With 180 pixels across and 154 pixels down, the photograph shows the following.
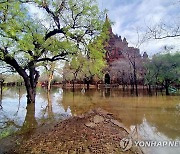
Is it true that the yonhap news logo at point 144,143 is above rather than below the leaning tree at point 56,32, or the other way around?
below

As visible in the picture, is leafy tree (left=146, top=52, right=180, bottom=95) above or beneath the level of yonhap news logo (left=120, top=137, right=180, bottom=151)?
above

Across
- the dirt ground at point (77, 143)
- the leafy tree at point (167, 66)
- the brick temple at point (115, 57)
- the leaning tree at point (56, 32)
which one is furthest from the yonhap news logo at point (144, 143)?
the brick temple at point (115, 57)

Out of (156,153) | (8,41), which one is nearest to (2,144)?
(156,153)

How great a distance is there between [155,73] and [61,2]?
842 inches

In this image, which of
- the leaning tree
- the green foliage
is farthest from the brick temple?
the leaning tree

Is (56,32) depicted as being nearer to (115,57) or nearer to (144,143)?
(144,143)

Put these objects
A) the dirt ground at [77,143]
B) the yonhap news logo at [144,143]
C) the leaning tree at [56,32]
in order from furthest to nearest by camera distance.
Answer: the leaning tree at [56,32] → the yonhap news logo at [144,143] → the dirt ground at [77,143]

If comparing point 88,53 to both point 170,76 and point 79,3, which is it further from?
point 170,76

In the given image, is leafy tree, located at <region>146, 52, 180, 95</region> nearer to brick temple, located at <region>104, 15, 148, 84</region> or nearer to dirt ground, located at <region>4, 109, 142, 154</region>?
brick temple, located at <region>104, 15, 148, 84</region>

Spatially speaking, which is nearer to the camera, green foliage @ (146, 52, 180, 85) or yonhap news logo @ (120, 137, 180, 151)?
yonhap news logo @ (120, 137, 180, 151)

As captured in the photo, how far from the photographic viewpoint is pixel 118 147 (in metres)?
5.35

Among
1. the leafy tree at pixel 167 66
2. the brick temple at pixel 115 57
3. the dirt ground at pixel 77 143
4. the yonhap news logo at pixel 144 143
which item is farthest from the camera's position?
the brick temple at pixel 115 57

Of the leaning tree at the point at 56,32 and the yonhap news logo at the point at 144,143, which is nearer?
the yonhap news logo at the point at 144,143

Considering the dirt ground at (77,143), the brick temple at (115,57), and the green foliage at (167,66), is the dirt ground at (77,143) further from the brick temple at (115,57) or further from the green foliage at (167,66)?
the brick temple at (115,57)
